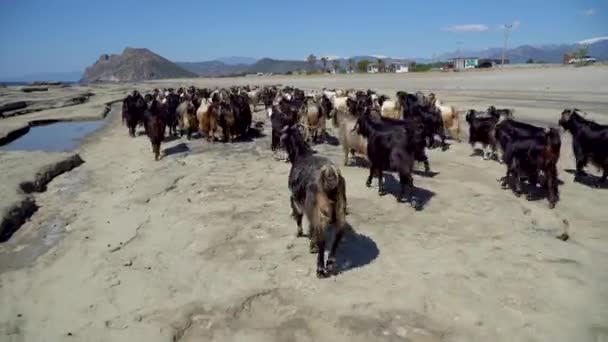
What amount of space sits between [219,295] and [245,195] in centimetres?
363

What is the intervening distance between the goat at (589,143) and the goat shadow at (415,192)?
2960 millimetres

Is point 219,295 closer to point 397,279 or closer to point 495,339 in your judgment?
point 397,279

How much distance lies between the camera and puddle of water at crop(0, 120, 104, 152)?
17.3 m

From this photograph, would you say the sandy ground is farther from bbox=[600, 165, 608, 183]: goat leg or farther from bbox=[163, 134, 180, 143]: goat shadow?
bbox=[163, 134, 180, 143]: goat shadow

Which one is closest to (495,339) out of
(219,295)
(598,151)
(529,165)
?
(219,295)

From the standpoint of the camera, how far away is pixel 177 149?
43.9ft

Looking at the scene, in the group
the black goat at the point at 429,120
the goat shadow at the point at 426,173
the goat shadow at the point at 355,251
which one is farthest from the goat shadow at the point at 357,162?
the goat shadow at the point at 355,251

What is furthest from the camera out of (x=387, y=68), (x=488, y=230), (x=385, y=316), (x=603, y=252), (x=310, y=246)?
(x=387, y=68)

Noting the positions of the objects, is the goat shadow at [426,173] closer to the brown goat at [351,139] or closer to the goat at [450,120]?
the brown goat at [351,139]

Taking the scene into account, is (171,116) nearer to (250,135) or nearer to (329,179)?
(250,135)

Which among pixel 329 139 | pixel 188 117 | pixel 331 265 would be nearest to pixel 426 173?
pixel 329 139

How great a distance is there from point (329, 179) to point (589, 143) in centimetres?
604

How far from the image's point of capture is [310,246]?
5930 millimetres

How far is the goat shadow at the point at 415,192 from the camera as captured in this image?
7.66m
